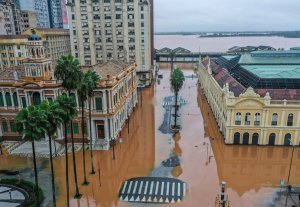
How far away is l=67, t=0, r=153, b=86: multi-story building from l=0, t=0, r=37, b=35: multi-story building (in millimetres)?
38335

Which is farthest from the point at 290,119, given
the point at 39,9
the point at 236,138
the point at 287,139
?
the point at 39,9

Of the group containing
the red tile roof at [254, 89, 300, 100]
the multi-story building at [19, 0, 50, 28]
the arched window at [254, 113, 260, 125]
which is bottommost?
the arched window at [254, 113, 260, 125]

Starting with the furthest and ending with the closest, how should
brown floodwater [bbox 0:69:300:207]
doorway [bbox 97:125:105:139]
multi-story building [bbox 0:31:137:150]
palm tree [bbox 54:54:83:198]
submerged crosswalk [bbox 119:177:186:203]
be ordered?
1. doorway [bbox 97:125:105:139]
2. multi-story building [bbox 0:31:137:150]
3. brown floodwater [bbox 0:69:300:207]
4. submerged crosswalk [bbox 119:177:186:203]
5. palm tree [bbox 54:54:83:198]

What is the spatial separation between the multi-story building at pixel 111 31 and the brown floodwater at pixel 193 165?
4525 cm

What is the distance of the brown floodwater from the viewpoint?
3388 centimetres

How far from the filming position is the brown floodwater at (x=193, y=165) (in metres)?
33.9

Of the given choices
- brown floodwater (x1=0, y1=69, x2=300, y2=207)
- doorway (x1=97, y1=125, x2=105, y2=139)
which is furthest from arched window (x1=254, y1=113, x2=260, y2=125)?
doorway (x1=97, y1=125, x2=105, y2=139)

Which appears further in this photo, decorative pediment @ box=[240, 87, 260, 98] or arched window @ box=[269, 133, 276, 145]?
arched window @ box=[269, 133, 276, 145]

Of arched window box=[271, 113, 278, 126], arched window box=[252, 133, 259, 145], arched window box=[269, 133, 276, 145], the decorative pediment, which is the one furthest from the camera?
arched window box=[252, 133, 259, 145]

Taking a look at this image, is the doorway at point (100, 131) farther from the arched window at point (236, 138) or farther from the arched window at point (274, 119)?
the arched window at point (274, 119)

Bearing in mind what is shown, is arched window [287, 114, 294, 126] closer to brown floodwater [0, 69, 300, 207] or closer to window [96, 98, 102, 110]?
brown floodwater [0, 69, 300, 207]

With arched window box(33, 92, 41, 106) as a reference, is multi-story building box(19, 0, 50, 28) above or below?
above

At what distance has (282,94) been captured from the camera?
47.2 metres

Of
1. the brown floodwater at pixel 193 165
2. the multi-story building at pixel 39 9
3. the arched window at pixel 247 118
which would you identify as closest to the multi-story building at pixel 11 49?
the brown floodwater at pixel 193 165
